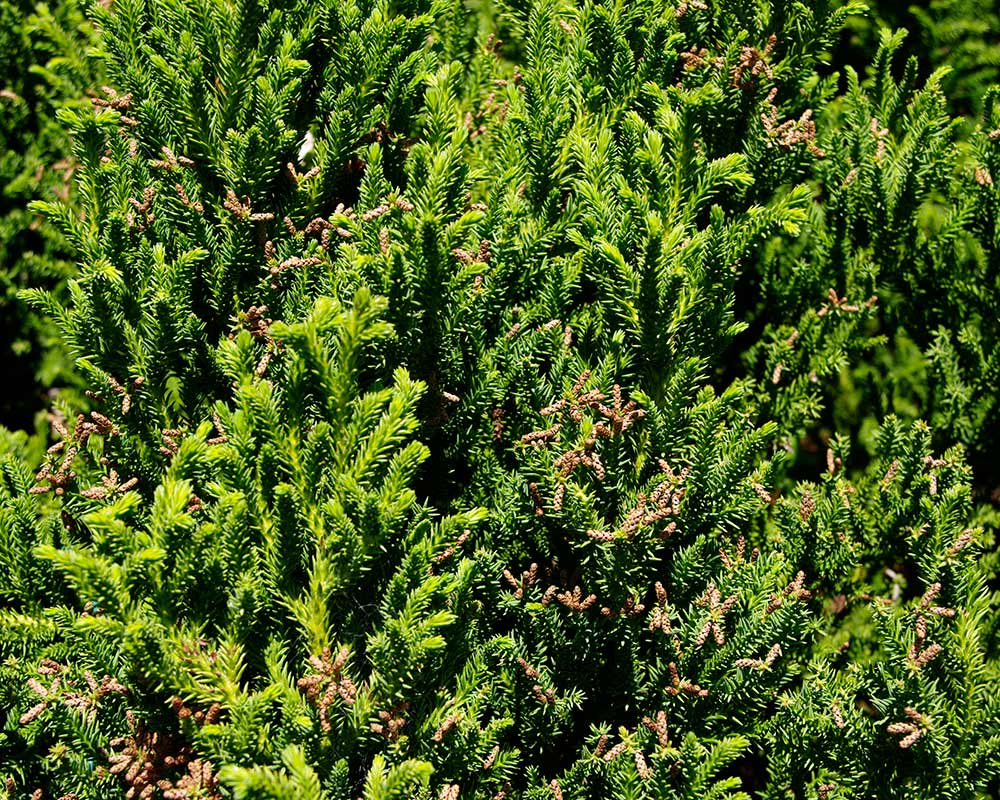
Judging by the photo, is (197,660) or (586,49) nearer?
(197,660)

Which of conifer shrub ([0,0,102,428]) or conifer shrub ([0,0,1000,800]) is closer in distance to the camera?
conifer shrub ([0,0,1000,800])

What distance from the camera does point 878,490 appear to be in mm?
2955

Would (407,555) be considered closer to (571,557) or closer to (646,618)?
(571,557)

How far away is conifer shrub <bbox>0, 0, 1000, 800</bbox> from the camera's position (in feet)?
6.61

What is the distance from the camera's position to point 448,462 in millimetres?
2586

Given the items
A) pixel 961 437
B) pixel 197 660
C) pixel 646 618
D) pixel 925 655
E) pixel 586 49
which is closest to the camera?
pixel 197 660

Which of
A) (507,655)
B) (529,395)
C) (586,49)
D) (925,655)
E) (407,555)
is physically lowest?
(507,655)

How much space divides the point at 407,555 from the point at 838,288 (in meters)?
2.20

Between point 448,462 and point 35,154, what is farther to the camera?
point 35,154

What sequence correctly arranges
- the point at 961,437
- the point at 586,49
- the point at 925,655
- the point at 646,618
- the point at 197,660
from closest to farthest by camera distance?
the point at 197,660
the point at 925,655
the point at 646,618
the point at 586,49
the point at 961,437

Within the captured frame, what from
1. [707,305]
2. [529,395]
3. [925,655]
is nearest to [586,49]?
[707,305]

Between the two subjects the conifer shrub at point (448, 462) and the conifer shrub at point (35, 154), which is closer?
the conifer shrub at point (448, 462)

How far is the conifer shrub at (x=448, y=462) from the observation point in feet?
6.61

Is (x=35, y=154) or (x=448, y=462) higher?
(x=35, y=154)
